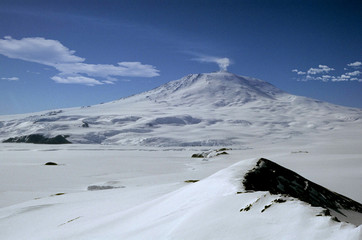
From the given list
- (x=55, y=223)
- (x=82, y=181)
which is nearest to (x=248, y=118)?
(x=82, y=181)

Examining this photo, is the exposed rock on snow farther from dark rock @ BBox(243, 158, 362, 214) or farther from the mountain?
the mountain

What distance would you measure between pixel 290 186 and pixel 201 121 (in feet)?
256

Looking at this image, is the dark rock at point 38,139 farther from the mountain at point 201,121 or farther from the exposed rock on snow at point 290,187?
the exposed rock on snow at point 290,187

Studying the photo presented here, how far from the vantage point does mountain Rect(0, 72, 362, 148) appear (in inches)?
2238

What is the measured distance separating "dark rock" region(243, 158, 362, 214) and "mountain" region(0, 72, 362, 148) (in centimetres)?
4202

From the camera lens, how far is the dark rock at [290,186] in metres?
3.76

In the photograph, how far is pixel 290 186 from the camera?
409 cm

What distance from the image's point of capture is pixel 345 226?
5.43 feet

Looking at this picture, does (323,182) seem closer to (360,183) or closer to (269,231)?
(360,183)

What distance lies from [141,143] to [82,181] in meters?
43.3

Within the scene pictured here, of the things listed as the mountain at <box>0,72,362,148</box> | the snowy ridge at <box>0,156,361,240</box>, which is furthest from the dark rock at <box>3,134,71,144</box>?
the snowy ridge at <box>0,156,361,240</box>

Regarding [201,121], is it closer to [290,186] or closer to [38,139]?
[38,139]

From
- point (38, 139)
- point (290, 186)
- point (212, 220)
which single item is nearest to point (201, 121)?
point (38, 139)

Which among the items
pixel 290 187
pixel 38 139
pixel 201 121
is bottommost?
pixel 290 187
